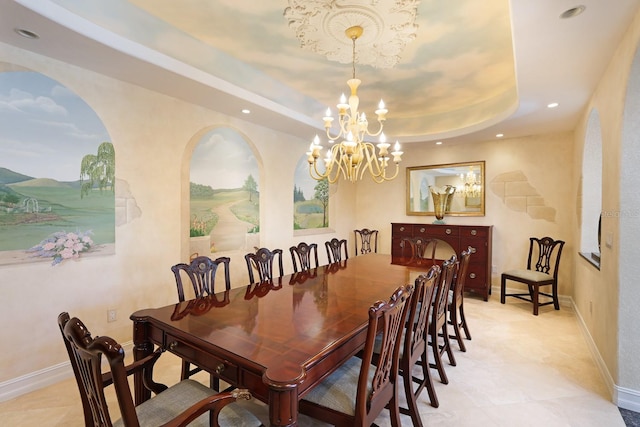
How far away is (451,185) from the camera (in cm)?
532

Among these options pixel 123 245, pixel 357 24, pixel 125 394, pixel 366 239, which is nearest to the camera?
pixel 125 394

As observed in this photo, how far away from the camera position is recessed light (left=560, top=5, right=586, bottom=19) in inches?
69.5

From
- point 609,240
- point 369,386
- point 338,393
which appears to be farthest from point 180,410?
point 609,240

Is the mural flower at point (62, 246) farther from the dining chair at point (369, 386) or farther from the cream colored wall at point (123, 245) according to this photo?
the dining chair at point (369, 386)

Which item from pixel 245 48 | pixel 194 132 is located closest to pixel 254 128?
pixel 194 132

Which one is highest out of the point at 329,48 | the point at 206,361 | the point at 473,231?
the point at 329,48

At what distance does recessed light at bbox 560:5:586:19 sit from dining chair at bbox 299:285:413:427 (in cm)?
186

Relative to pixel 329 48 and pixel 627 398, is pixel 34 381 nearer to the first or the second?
pixel 329 48

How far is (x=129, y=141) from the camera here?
9.39 feet

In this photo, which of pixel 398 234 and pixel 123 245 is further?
pixel 398 234

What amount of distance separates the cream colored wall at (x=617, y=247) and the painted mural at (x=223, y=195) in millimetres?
3595

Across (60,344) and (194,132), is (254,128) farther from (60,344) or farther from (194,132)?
(60,344)

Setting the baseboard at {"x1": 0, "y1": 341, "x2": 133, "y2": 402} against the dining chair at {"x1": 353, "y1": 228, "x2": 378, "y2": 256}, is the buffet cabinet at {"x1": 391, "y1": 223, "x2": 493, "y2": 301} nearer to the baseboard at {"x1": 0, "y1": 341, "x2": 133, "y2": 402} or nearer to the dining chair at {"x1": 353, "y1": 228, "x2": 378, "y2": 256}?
the dining chair at {"x1": 353, "y1": 228, "x2": 378, "y2": 256}

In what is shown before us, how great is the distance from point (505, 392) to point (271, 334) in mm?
1958
